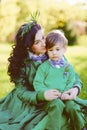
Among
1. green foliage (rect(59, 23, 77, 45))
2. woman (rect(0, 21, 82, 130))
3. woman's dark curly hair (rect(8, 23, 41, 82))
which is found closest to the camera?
woman (rect(0, 21, 82, 130))

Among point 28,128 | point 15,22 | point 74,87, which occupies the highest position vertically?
point 15,22

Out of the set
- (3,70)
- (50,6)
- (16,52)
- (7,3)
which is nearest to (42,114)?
(16,52)

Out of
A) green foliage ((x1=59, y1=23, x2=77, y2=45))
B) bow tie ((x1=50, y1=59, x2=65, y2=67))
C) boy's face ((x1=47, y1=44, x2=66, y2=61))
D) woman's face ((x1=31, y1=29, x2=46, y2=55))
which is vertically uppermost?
green foliage ((x1=59, y1=23, x2=77, y2=45))

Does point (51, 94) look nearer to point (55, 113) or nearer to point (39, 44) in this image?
point (55, 113)

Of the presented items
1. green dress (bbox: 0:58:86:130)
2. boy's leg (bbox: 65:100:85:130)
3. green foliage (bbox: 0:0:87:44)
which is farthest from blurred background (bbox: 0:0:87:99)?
boy's leg (bbox: 65:100:85:130)

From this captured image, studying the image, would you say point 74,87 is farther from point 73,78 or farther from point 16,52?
point 16,52

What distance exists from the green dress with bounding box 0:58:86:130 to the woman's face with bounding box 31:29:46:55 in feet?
0.37

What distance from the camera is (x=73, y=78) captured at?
4.76 m

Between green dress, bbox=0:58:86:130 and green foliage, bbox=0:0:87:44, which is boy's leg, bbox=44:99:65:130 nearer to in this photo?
green dress, bbox=0:58:86:130

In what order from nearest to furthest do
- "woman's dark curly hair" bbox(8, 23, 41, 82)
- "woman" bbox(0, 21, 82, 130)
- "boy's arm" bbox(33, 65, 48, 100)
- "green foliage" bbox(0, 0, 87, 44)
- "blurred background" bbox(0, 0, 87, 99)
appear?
"boy's arm" bbox(33, 65, 48, 100)
"woman" bbox(0, 21, 82, 130)
"woman's dark curly hair" bbox(8, 23, 41, 82)
"blurred background" bbox(0, 0, 87, 99)
"green foliage" bbox(0, 0, 87, 44)

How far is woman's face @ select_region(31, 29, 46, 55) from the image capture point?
4.77m

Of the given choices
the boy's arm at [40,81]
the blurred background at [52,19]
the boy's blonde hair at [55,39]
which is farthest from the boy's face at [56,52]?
the blurred background at [52,19]

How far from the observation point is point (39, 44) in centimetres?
478

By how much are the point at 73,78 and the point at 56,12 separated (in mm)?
12608
